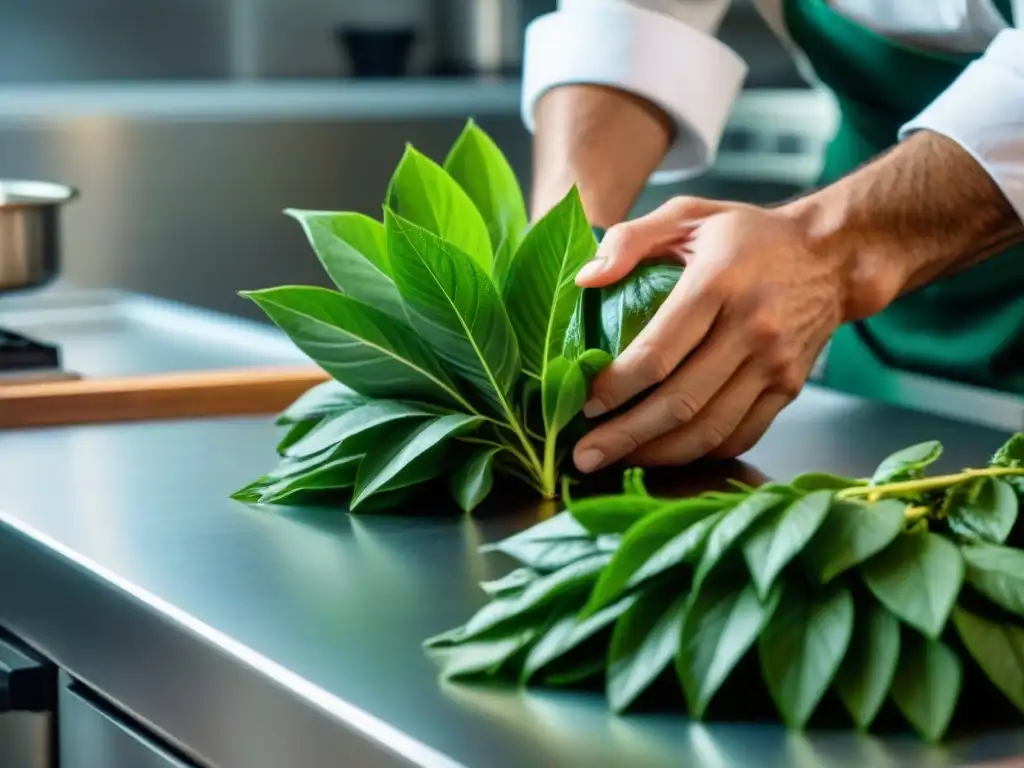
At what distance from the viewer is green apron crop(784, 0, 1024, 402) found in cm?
141

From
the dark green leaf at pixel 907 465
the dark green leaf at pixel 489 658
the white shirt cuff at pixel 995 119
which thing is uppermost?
the white shirt cuff at pixel 995 119

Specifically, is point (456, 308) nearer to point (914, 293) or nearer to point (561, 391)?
point (561, 391)

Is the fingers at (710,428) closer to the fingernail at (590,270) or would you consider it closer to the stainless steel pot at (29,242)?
the fingernail at (590,270)

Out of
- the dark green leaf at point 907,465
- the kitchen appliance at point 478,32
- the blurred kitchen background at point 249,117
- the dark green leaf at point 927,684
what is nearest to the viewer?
the dark green leaf at point 927,684

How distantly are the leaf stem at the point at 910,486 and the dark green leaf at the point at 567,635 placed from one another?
3.8 inches

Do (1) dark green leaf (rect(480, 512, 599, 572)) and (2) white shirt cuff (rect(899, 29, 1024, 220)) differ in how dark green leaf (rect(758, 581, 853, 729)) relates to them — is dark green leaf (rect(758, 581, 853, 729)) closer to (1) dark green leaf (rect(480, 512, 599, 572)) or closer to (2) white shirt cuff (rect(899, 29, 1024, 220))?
(1) dark green leaf (rect(480, 512, 599, 572))

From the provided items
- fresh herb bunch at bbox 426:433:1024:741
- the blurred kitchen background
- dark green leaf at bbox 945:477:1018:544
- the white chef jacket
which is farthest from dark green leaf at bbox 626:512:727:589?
the blurred kitchen background

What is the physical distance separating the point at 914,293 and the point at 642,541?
3.06ft

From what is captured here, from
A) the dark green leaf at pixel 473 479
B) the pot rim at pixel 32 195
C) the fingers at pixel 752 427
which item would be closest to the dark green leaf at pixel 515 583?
the dark green leaf at pixel 473 479

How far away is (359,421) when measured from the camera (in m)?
0.87

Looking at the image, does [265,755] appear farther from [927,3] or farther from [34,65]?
[34,65]

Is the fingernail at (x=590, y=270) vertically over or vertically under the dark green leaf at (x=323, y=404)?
over

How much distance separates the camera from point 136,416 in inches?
44.9

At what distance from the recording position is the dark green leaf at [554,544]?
63 cm
